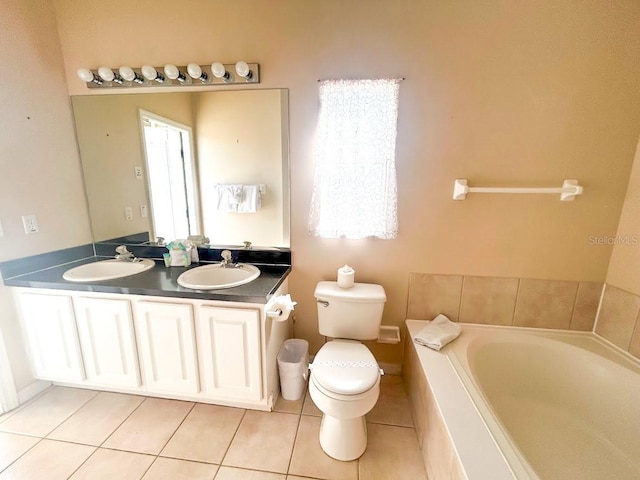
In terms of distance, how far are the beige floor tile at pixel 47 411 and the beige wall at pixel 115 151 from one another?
1.05m

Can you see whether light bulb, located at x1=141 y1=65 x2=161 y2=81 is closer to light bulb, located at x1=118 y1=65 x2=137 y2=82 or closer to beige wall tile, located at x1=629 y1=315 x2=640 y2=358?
light bulb, located at x1=118 y1=65 x2=137 y2=82

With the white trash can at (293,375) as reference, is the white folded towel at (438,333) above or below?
above

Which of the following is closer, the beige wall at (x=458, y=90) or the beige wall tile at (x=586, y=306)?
the beige wall at (x=458, y=90)

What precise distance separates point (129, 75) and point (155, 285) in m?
1.31

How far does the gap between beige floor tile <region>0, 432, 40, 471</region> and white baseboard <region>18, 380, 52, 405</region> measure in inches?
9.5

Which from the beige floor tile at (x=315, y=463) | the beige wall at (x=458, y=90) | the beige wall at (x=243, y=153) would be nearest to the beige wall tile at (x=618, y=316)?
the beige wall at (x=458, y=90)

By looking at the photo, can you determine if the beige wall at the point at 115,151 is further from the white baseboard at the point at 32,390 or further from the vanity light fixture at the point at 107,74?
the white baseboard at the point at 32,390

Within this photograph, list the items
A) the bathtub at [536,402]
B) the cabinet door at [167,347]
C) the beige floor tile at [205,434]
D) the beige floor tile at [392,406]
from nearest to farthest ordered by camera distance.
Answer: the bathtub at [536,402]
the beige floor tile at [205,434]
the cabinet door at [167,347]
the beige floor tile at [392,406]

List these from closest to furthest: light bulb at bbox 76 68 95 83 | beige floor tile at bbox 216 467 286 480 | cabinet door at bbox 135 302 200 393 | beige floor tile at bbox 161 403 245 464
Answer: beige floor tile at bbox 216 467 286 480 < beige floor tile at bbox 161 403 245 464 < cabinet door at bbox 135 302 200 393 < light bulb at bbox 76 68 95 83

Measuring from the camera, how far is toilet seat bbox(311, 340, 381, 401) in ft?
3.90

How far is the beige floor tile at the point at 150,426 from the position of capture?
1.34 m

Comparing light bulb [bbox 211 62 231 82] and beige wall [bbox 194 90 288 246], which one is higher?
light bulb [bbox 211 62 231 82]

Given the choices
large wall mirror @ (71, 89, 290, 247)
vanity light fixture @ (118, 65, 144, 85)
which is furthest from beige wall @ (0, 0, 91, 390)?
vanity light fixture @ (118, 65, 144, 85)

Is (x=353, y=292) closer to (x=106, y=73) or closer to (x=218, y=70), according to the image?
(x=218, y=70)
